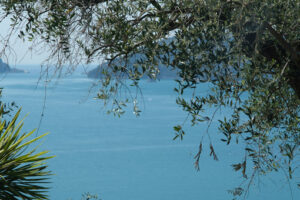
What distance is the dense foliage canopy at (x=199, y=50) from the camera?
3285mm

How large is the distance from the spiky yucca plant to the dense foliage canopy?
1.10m

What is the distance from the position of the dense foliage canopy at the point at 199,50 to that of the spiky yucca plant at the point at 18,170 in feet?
3.59

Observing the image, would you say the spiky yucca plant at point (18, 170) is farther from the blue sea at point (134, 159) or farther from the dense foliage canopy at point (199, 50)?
the blue sea at point (134, 159)

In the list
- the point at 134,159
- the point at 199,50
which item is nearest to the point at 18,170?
the point at 199,50

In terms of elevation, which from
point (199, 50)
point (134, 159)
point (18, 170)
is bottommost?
point (134, 159)

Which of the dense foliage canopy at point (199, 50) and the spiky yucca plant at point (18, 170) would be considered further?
the spiky yucca plant at point (18, 170)

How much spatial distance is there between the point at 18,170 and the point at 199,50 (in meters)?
2.47

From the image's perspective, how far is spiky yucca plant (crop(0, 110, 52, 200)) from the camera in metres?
4.52

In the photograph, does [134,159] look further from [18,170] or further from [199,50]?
[199,50]

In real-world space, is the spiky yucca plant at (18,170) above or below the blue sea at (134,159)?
above

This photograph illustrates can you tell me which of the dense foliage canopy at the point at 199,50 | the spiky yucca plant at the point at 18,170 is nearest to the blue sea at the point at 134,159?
the spiky yucca plant at the point at 18,170

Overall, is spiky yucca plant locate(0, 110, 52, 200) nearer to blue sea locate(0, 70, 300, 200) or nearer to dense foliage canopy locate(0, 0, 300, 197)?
dense foliage canopy locate(0, 0, 300, 197)

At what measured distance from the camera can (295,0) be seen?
3535mm

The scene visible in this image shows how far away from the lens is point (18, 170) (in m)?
4.61
